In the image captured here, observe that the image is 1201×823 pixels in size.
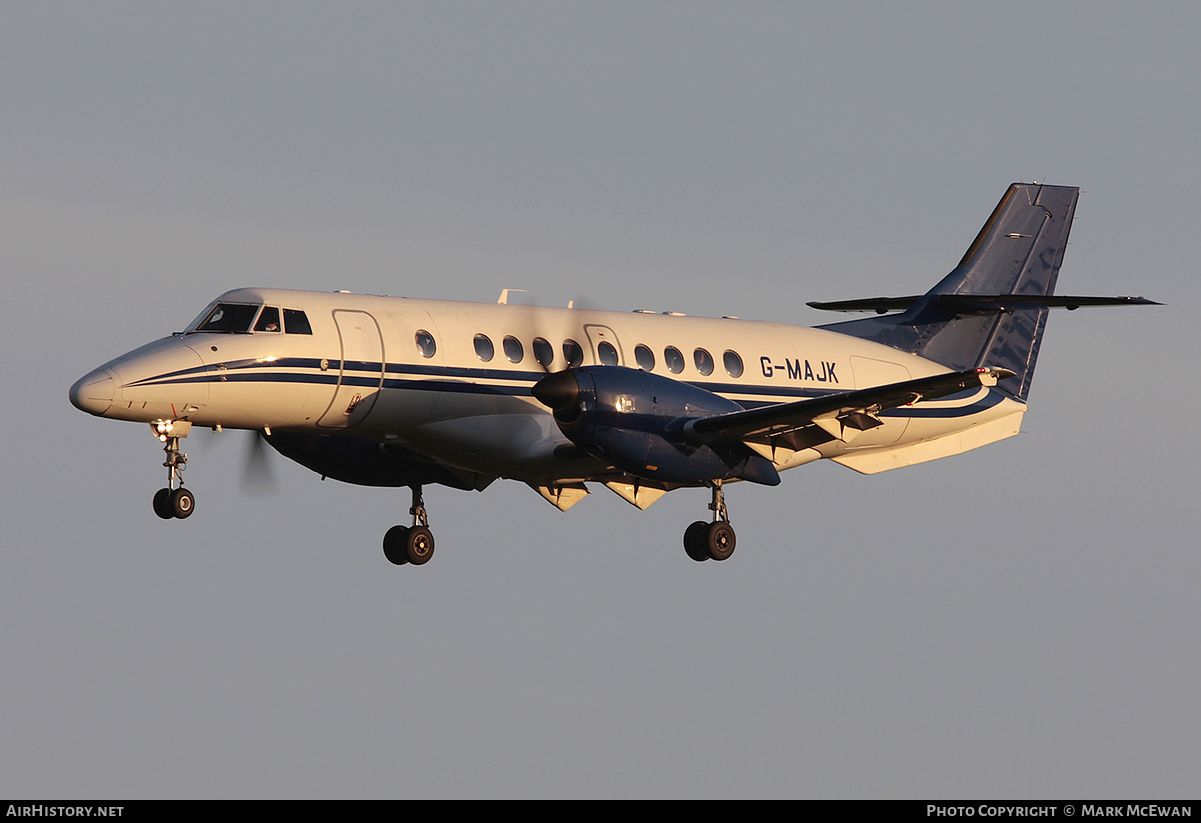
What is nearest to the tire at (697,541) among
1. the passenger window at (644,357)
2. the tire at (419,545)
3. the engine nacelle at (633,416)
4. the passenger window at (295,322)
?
the engine nacelle at (633,416)

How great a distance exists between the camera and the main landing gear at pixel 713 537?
79.2ft

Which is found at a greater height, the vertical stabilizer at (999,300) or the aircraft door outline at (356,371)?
the vertical stabilizer at (999,300)

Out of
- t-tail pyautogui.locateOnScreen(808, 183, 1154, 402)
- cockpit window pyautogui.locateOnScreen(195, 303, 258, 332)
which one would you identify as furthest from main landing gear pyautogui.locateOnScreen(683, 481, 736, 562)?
cockpit window pyautogui.locateOnScreen(195, 303, 258, 332)

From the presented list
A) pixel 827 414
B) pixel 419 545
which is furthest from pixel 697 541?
pixel 419 545

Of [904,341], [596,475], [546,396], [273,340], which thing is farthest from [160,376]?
[904,341]

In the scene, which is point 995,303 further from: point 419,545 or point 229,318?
point 229,318

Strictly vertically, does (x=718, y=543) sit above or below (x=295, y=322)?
below

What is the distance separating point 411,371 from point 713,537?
15.4 feet

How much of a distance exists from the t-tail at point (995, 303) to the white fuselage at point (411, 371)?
3831 millimetres

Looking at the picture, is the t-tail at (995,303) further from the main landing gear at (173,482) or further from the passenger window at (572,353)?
the main landing gear at (173,482)

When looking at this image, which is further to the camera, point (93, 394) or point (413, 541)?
point (413, 541)

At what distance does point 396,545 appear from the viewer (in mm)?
26312

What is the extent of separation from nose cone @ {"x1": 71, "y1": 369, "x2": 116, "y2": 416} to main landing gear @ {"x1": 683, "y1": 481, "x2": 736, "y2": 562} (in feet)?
26.0

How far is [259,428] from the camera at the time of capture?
2300 centimetres
